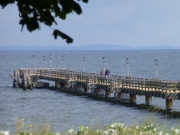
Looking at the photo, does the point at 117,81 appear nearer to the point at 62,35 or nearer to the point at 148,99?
the point at 148,99

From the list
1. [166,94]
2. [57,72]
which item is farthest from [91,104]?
[57,72]

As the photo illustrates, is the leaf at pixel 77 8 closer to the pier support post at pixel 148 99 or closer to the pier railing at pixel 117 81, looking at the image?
the pier railing at pixel 117 81

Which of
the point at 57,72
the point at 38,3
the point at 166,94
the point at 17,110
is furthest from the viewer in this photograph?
the point at 57,72

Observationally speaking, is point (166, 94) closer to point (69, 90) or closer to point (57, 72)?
point (69, 90)

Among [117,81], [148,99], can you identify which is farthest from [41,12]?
[117,81]

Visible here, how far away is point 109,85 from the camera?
4609cm

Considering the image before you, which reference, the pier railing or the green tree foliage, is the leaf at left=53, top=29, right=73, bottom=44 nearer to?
the green tree foliage

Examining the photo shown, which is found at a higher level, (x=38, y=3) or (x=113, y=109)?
(x=38, y=3)

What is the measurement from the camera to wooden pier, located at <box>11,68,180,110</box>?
121ft

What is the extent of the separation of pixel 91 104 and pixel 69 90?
11991 mm

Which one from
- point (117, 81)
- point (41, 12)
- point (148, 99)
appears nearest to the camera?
point (41, 12)

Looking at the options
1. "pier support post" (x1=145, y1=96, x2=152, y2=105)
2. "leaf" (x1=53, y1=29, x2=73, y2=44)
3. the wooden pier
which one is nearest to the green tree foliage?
"leaf" (x1=53, y1=29, x2=73, y2=44)

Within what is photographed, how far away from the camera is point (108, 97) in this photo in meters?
47.9

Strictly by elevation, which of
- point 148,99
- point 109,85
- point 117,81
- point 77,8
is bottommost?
point 148,99
